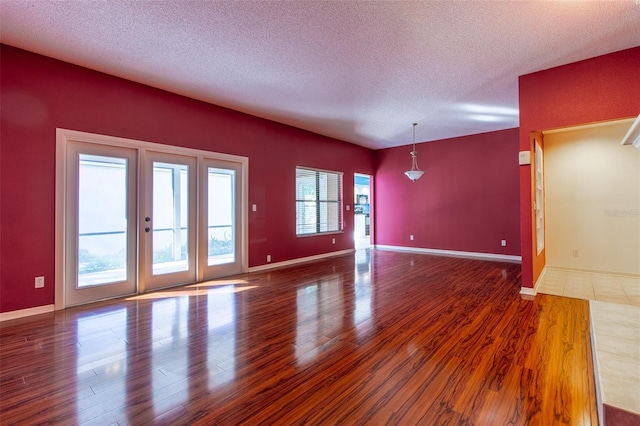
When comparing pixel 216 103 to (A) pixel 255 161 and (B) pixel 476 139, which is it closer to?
(A) pixel 255 161

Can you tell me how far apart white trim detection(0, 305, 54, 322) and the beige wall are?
7.45 metres

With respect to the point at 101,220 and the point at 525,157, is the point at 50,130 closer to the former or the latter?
the point at 101,220

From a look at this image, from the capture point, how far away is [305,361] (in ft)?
7.32

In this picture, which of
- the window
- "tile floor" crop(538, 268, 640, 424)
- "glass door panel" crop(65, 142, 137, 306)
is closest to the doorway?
the window

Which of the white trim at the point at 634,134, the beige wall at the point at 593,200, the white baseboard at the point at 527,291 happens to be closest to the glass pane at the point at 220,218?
the white baseboard at the point at 527,291

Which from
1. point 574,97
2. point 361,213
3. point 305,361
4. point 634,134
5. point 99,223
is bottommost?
point 305,361

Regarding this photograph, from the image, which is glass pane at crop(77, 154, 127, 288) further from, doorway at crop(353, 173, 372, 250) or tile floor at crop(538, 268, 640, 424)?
doorway at crop(353, 173, 372, 250)

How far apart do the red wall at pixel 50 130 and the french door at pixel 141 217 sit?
14cm

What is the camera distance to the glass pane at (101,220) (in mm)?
3629

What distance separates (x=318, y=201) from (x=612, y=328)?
5.26 meters

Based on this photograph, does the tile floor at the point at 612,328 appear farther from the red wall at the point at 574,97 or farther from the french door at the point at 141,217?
the french door at the point at 141,217

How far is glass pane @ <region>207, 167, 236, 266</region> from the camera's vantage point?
16.1ft

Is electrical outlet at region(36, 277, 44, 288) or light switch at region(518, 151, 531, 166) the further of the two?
light switch at region(518, 151, 531, 166)

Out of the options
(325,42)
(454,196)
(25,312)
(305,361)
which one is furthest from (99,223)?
(454,196)
